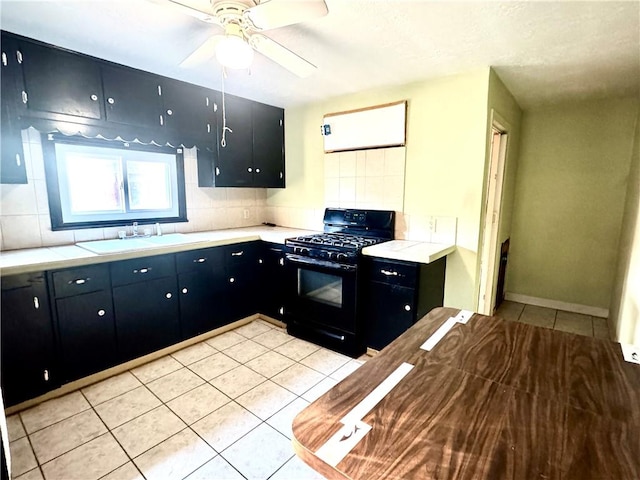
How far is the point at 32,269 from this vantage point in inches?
74.9

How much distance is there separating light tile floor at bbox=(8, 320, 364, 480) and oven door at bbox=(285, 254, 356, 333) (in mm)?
308

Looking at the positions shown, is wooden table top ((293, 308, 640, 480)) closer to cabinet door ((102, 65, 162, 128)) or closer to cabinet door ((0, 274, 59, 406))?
cabinet door ((0, 274, 59, 406))

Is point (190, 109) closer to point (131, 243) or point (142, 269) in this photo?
point (131, 243)

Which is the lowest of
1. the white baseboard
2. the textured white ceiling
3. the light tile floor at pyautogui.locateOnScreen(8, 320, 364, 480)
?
the light tile floor at pyautogui.locateOnScreen(8, 320, 364, 480)

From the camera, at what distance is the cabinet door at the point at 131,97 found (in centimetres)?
236

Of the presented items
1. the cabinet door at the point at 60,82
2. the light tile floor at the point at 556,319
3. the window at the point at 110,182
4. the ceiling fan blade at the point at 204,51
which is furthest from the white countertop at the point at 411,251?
the cabinet door at the point at 60,82

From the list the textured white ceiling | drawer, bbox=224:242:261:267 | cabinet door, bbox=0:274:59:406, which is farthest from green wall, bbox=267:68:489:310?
cabinet door, bbox=0:274:59:406

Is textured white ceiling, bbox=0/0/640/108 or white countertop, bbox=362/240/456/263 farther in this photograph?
white countertop, bbox=362/240/456/263

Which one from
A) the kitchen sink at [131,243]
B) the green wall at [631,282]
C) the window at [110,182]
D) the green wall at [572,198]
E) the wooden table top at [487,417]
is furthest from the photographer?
the green wall at [572,198]

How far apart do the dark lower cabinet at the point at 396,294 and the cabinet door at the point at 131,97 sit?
2133 millimetres

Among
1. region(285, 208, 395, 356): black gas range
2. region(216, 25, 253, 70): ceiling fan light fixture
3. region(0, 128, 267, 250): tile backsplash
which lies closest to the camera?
region(216, 25, 253, 70): ceiling fan light fixture

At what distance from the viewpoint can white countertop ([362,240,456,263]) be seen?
224 centimetres

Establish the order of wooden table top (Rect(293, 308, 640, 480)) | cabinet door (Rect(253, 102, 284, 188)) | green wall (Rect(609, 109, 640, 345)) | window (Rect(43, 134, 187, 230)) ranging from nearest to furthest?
wooden table top (Rect(293, 308, 640, 480))
green wall (Rect(609, 109, 640, 345))
window (Rect(43, 134, 187, 230))
cabinet door (Rect(253, 102, 284, 188))

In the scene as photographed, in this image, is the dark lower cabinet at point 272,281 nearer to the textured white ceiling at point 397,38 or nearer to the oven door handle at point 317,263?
the oven door handle at point 317,263
